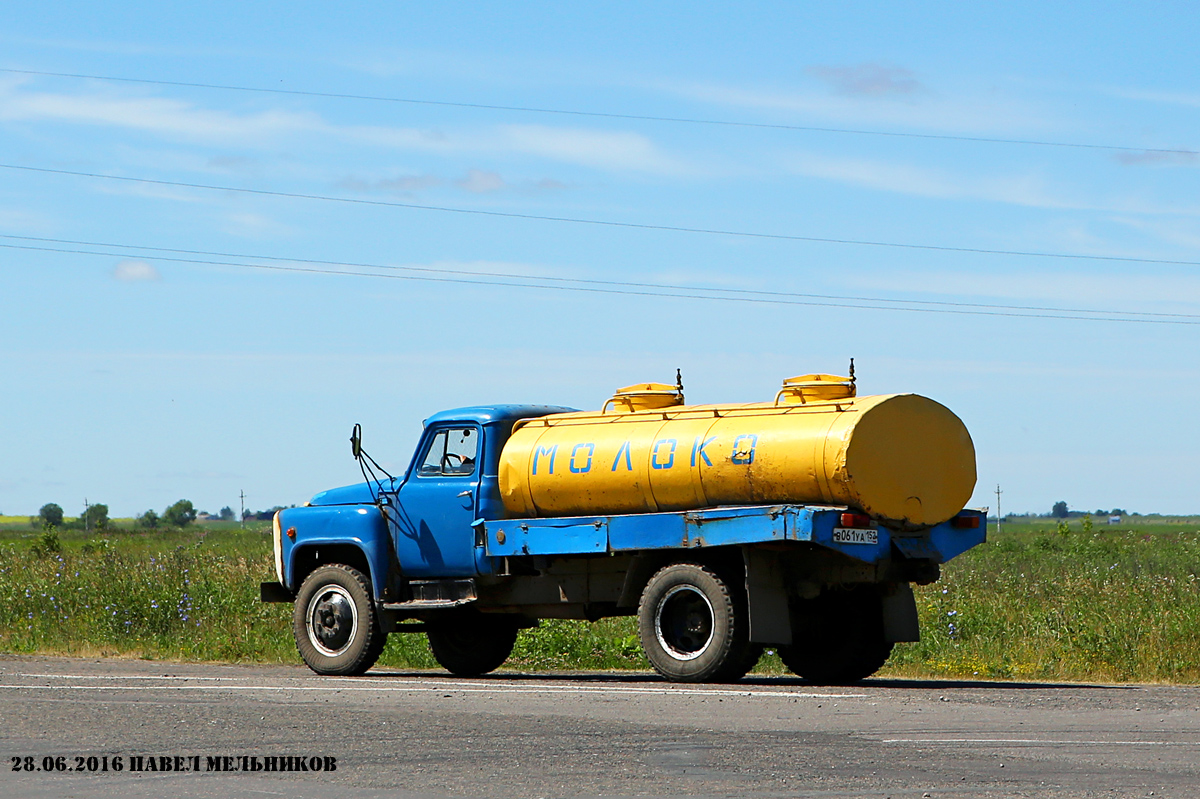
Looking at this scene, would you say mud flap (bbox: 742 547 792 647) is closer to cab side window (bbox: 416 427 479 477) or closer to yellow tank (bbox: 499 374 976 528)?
yellow tank (bbox: 499 374 976 528)

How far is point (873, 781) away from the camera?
29.9 feet

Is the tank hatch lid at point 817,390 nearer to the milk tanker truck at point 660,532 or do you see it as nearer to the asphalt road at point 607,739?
the milk tanker truck at point 660,532

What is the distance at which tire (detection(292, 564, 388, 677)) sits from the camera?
1809cm

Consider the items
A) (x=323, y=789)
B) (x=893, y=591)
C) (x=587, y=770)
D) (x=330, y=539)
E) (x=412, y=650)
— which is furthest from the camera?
(x=412, y=650)

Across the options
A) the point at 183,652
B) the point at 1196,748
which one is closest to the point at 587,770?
the point at 1196,748

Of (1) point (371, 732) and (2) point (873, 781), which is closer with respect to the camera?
(2) point (873, 781)

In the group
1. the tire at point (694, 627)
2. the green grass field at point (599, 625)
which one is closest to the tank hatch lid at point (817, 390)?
the tire at point (694, 627)

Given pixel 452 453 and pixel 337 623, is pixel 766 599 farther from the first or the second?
pixel 337 623

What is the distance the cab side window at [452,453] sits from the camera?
18.2 metres

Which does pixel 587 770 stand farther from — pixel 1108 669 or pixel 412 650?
pixel 412 650

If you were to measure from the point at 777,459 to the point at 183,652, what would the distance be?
9629 millimetres

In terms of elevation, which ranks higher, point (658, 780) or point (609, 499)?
point (609, 499)

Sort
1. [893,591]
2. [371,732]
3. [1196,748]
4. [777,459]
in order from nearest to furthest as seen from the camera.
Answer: [1196,748]
[371,732]
[777,459]
[893,591]

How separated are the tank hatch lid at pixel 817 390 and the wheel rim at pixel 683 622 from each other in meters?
2.07
